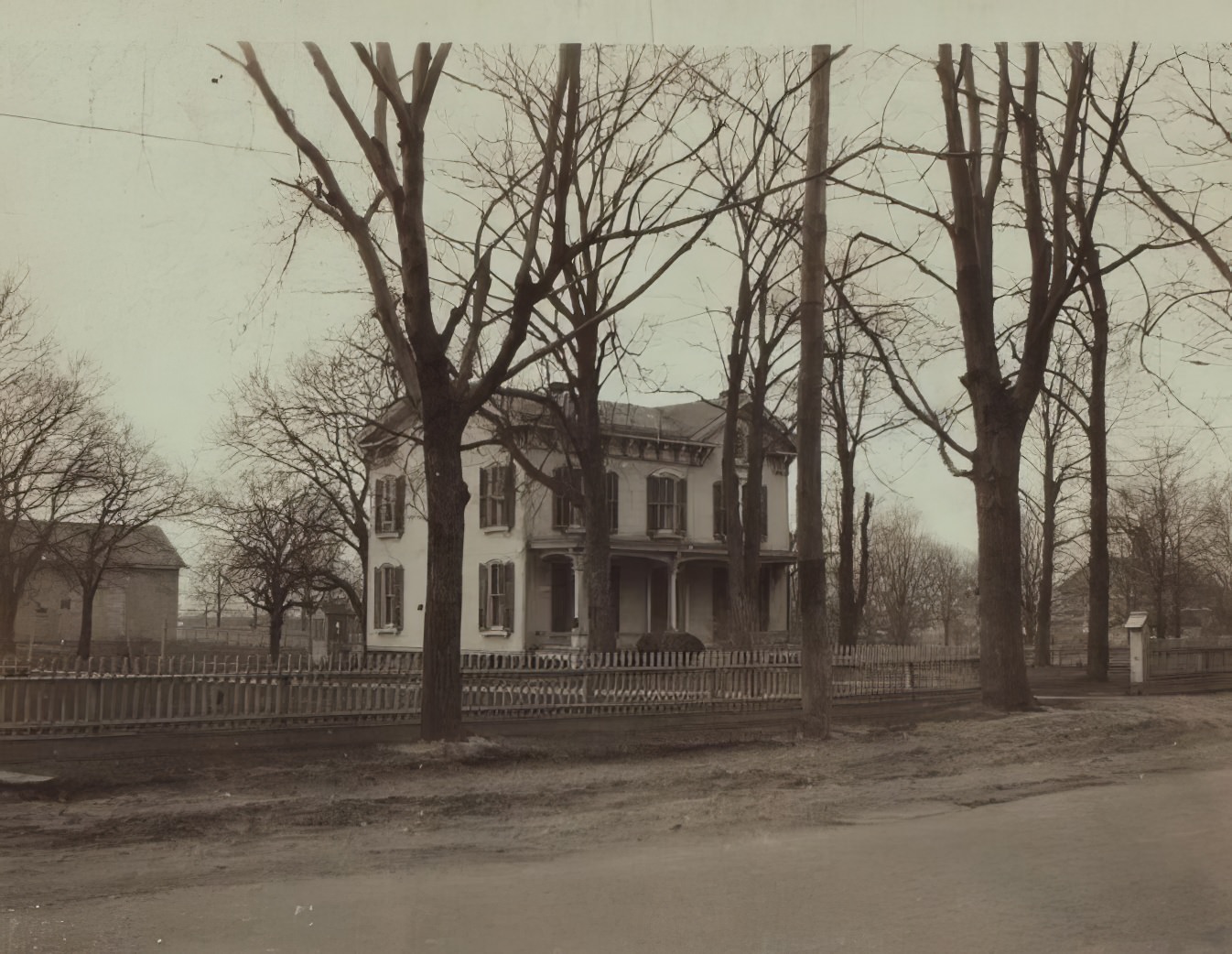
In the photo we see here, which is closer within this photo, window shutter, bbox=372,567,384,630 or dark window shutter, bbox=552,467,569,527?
window shutter, bbox=372,567,384,630

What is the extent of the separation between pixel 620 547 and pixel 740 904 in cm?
2361

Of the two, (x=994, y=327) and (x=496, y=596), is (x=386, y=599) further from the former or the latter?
(x=994, y=327)

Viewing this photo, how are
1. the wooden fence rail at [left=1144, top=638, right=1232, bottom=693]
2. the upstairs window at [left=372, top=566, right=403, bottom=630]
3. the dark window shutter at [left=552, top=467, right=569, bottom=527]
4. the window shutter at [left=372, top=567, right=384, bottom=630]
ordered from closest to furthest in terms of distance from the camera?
the wooden fence rail at [left=1144, top=638, right=1232, bottom=693] < the upstairs window at [left=372, top=566, right=403, bottom=630] < the window shutter at [left=372, top=567, right=384, bottom=630] < the dark window shutter at [left=552, top=467, right=569, bottom=527]

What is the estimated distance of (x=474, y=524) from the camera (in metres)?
30.2

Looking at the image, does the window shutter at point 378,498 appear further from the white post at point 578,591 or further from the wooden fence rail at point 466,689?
the white post at point 578,591

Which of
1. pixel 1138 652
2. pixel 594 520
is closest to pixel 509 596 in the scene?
pixel 594 520

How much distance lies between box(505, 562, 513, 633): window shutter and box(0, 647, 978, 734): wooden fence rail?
8022mm

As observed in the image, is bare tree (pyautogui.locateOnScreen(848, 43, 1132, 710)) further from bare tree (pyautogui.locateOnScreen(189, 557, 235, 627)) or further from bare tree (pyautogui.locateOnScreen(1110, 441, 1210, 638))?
bare tree (pyautogui.locateOnScreen(189, 557, 235, 627))

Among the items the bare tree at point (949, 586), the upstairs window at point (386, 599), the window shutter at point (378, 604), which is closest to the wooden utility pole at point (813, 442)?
the bare tree at point (949, 586)

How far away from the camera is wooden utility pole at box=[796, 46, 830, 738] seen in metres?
11.9

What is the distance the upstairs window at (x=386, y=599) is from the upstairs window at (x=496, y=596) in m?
2.50

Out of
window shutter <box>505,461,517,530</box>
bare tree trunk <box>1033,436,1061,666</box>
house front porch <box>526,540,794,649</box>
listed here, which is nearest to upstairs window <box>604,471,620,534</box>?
house front porch <box>526,540,794,649</box>

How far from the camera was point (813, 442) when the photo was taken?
12.0 metres

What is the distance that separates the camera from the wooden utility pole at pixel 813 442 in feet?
39.2
